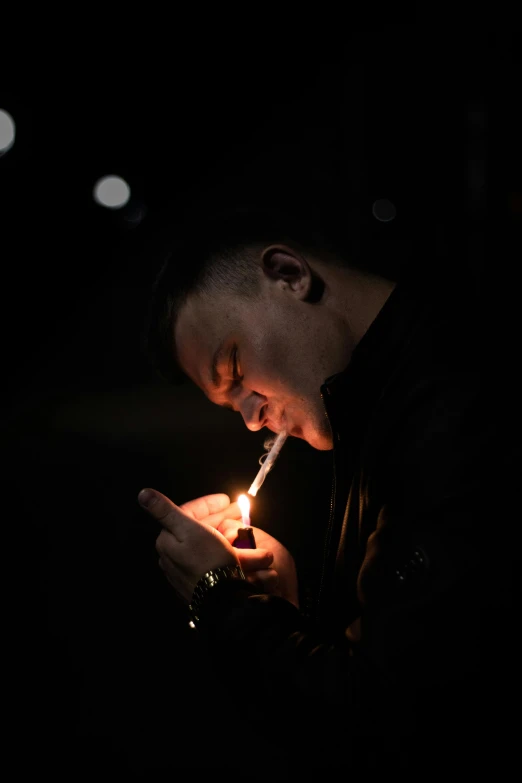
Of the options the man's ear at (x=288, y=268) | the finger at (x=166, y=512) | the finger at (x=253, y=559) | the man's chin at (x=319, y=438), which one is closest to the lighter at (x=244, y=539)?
the finger at (x=253, y=559)

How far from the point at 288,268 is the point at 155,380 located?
9.56 meters

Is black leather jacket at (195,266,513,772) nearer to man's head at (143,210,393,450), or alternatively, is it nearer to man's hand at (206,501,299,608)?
man's head at (143,210,393,450)

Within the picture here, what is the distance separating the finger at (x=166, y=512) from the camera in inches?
82.4

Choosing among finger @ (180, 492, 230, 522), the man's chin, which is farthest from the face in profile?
finger @ (180, 492, 230, 522)

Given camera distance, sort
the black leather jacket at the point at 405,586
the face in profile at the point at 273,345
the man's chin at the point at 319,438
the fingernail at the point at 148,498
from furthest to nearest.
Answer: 1. the man's chin at the point at 319,438
2. the face in profile at the point at 273,345
3. the fingernail at the point at 148,498
4. the black leather jacket at the point at 405,586

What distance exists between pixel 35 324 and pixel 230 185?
16.4 feet

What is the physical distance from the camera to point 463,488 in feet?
5.14

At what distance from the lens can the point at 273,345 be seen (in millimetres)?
2236

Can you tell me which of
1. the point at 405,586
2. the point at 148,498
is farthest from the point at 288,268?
the point at 405,586

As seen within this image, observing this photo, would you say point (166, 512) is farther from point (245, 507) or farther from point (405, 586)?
point (405, 586)

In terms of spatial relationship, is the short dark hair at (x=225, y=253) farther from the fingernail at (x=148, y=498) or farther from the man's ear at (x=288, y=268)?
the fingernail at (x=148, y=498)

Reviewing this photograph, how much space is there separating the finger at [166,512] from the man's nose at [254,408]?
18.3 inches

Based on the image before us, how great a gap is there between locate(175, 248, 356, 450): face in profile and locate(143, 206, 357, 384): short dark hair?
0.14 feet

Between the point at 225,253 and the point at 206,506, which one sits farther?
the point at 206,506
